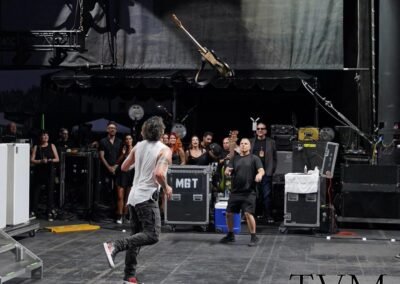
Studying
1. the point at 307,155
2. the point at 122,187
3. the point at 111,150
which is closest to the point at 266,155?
the point at 307,155

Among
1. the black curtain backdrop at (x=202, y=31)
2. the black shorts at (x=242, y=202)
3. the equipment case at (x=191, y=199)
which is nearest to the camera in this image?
the black shorts at (x=242, y=202)

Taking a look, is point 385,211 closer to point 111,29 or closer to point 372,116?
point 372,116

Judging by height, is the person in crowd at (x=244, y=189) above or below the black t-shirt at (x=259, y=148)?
below

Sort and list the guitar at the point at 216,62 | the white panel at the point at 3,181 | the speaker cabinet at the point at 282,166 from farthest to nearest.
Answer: the guitar at the point at 216,62 → the speaker cabinet at the point at 282,166 → the white panel at the point at 3,181

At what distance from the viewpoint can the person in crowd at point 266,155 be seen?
50.6 ft

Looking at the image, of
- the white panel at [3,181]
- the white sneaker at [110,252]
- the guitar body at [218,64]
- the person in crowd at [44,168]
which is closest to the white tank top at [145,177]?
the white sneaker at [110,252]

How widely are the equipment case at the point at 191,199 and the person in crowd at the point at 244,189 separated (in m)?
1.41

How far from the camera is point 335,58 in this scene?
17500 mm

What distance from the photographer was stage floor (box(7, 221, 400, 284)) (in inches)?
386

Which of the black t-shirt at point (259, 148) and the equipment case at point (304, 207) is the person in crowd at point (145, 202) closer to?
the equipment case at point (304, 207)

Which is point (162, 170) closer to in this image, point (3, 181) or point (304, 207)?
point (3, 181)

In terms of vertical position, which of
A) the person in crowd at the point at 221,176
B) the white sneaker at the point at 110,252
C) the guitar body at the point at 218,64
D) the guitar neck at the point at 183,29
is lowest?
the white sneaker at the point at 110,252

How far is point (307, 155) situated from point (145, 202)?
7.43m

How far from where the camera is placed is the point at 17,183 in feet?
40.4
